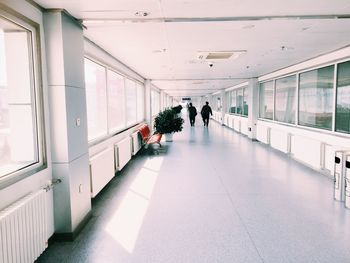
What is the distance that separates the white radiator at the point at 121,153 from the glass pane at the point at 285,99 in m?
5.42

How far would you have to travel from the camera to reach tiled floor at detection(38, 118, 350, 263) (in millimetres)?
2906

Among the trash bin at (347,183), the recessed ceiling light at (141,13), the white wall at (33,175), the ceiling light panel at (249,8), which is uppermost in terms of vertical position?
the recessed ceiling light at (141,13)

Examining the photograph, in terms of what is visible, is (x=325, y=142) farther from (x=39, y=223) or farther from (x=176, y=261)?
(x=39, y=223)

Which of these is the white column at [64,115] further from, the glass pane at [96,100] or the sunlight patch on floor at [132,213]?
the glass pane at [96,100]

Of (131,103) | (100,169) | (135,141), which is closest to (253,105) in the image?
(131,103)

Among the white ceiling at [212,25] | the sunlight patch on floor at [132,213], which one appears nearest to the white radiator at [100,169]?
the sunlight patch on floor at [132,213]

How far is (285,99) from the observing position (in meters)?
9.36

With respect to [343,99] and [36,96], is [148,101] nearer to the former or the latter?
[343,99]

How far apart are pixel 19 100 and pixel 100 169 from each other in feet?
6.40

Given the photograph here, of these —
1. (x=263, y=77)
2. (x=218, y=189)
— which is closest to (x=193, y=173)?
(x=218, y=189)

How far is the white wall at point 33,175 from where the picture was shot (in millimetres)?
2422

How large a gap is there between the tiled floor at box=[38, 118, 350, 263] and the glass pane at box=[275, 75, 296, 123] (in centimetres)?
299

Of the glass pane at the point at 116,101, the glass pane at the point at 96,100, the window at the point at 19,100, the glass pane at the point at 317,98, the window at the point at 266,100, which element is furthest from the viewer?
the window at the point at 266,100

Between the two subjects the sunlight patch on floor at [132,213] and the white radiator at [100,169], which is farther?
the white radiator at [100,169]
